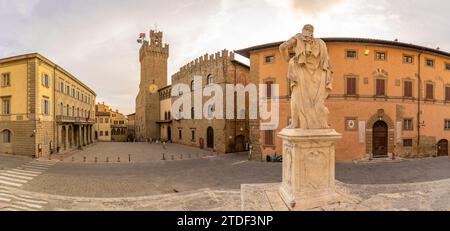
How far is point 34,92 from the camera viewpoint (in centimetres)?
2412

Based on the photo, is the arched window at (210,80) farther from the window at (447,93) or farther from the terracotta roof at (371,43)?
the window at (447,93)

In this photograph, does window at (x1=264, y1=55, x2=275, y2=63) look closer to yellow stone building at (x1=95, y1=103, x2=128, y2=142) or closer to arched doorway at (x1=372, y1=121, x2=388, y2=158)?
arched doorway at (x1=372, y1=121, x2=388, y2=158)

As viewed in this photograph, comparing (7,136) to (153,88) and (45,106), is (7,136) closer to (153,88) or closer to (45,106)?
(45,106)

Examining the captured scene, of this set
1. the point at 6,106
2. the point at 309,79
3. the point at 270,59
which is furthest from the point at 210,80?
the point at 309,79

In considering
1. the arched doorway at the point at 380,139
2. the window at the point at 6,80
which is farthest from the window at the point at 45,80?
the arched doorway at the point at 380,139

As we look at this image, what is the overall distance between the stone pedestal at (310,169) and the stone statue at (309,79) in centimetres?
34

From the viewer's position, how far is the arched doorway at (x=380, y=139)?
2155 centimetres

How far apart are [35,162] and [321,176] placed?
A: 24.8 m

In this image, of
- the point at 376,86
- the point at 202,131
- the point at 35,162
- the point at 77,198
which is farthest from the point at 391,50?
the point at 35,162

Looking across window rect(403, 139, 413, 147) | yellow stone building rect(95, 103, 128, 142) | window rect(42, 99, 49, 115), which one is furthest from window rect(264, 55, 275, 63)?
yellow stone building rect(95, 103, 128, 142)

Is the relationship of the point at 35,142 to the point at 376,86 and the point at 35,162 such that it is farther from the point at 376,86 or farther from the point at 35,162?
the point at 376,86

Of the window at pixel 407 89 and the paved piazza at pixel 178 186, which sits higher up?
the window at pixel 407 89

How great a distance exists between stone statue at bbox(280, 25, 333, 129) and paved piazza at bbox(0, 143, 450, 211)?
7.39 ft

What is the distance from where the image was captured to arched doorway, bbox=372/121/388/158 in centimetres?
2155
